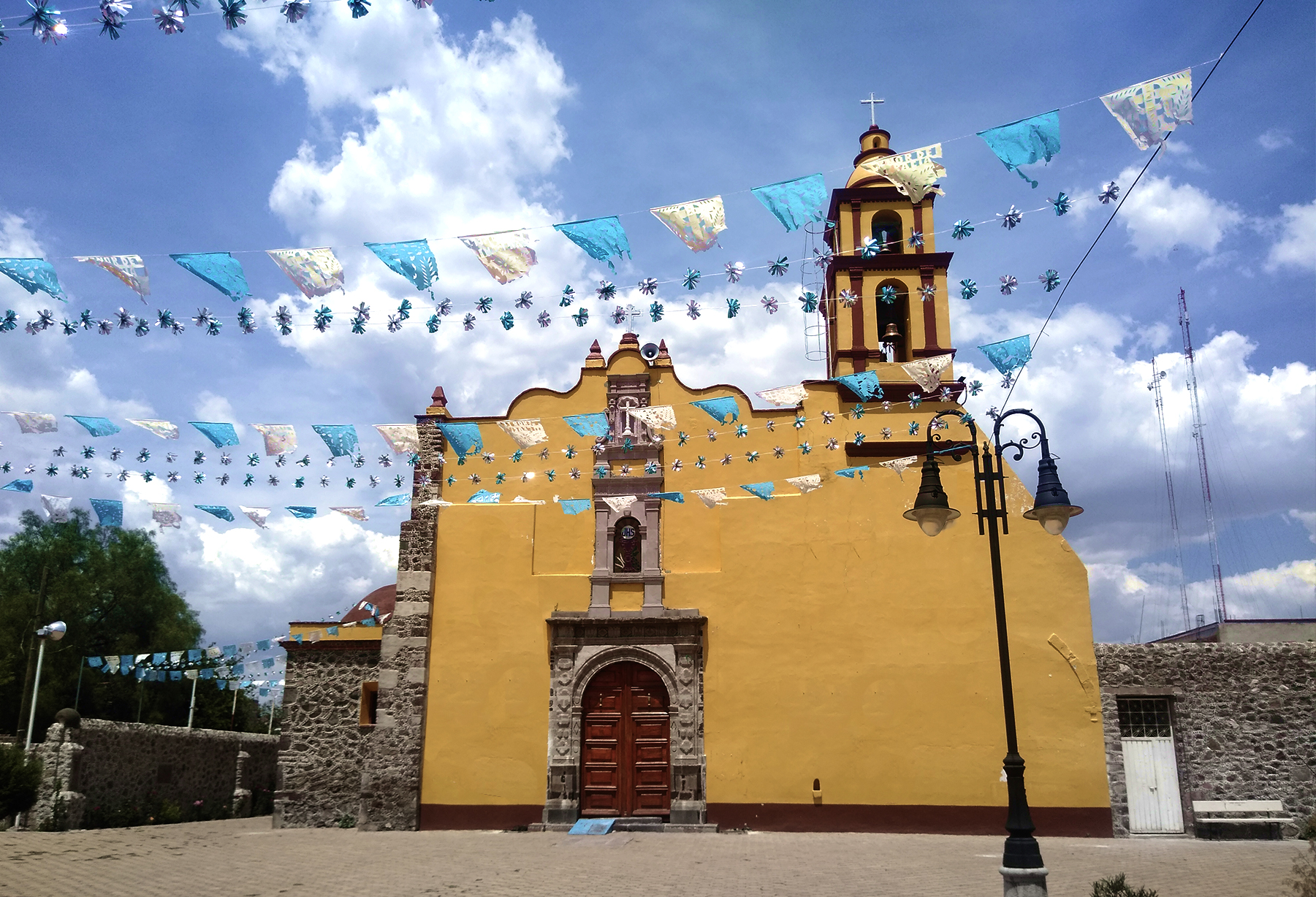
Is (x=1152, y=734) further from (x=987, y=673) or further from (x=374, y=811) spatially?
(x=374, y=811)

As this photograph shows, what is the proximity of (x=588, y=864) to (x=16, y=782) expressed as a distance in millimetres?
8804

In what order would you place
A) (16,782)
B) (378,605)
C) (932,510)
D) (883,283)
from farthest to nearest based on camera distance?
(378,605)
(883,283)
(16,782)
(932,510)

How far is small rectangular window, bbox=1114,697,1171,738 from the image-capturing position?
47.0 feet

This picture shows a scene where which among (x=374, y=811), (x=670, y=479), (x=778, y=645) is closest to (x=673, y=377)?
(x=670, y=479)

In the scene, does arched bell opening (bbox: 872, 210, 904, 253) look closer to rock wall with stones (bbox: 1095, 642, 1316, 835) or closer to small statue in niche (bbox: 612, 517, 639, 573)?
small statue in niche (bbox: 612, 517, 639, 573)

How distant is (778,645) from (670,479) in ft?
11.1

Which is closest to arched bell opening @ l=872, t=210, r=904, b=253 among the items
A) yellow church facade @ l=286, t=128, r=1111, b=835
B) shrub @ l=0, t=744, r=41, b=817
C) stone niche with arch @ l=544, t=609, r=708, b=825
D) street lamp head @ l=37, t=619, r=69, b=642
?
yellow church facade @ l=286, t=128, r=1111, b=835

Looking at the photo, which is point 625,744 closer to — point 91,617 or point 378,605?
point 378,605

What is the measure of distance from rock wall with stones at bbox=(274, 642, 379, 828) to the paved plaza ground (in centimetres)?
70

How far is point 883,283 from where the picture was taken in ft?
55.9

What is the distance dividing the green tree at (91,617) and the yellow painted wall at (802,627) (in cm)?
1602

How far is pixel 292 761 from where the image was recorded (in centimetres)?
1552

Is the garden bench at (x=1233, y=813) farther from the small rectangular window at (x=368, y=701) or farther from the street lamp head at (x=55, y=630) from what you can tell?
the street lamp head at (x=55, y=630)


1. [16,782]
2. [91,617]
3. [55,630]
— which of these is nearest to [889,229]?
[55,630]
